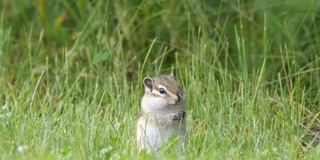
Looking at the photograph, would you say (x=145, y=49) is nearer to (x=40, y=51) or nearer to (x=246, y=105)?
(x=40, y=51)

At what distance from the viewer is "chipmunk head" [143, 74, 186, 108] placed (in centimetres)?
686

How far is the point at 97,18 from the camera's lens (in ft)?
32.2

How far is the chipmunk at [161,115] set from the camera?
6773 mm

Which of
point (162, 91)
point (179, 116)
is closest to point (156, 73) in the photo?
point (162, 91)

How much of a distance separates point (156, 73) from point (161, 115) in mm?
2050

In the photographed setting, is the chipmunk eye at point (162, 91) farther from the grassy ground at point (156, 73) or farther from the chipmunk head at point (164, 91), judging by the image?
the grassy ground at point (156, 73)

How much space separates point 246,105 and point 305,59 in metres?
1.90

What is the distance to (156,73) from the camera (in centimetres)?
891

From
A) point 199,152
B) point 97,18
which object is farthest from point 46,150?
point 97,18

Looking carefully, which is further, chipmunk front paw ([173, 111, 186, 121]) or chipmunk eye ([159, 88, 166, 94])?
chipmunk eye ([159, 88, 166, 94])

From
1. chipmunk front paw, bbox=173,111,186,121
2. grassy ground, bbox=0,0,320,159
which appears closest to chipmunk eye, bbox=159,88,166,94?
chipmunk front paw, bbox=173,111,186,121

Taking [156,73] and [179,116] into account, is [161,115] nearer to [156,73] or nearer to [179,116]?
[179,116]

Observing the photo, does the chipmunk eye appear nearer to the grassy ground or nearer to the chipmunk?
the chipmunk

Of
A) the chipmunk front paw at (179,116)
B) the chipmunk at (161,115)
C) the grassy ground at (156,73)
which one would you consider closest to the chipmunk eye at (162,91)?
the chipmunk at (161,115)
